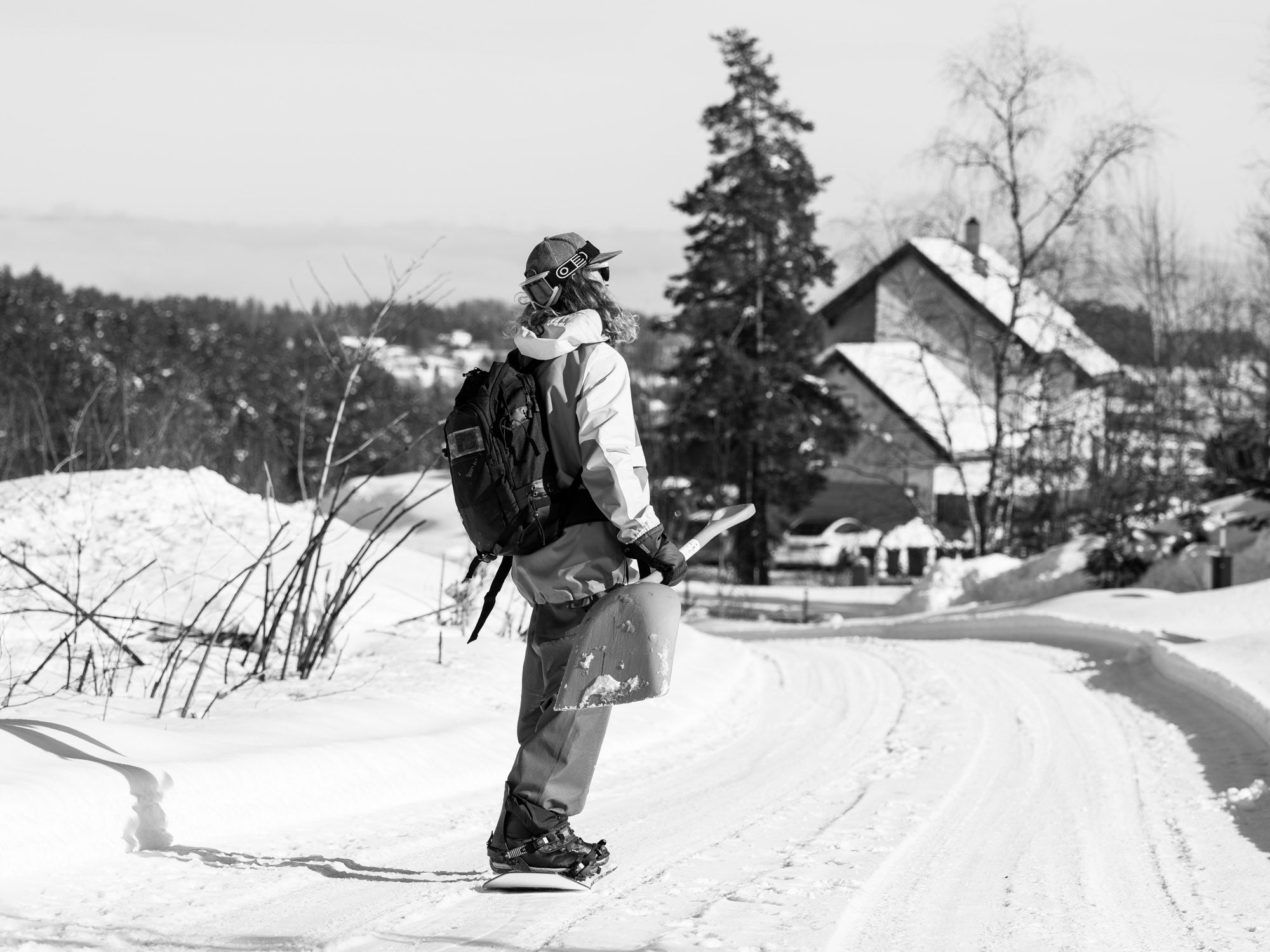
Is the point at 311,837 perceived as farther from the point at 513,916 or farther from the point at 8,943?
the point at 8,943

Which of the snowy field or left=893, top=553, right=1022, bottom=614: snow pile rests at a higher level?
left=893, top=553, right=1022, bottom=614: snow pile

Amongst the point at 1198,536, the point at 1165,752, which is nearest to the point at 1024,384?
the point at 1198,536

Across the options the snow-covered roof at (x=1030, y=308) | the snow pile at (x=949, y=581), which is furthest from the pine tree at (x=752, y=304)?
the snow pile at (x=949, y=581)

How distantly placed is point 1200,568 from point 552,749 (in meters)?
16.9

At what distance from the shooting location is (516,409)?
3.83 meters

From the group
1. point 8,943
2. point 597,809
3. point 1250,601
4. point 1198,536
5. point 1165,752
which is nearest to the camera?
point 8,943

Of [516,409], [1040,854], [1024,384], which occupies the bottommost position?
[1040,854]

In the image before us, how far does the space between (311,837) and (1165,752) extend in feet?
14.2

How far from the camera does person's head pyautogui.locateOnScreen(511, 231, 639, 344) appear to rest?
3979mm

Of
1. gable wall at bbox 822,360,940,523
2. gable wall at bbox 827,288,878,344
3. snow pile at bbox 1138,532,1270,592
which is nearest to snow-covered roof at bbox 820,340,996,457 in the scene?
gable wall at bbox 822,360,940,523

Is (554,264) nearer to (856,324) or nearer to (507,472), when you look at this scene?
(507,472)

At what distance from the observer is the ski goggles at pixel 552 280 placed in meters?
3.97

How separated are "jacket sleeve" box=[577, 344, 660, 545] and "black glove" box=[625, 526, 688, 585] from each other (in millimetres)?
28

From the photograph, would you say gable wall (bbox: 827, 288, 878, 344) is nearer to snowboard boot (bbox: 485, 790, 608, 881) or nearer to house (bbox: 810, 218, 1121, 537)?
house (bbox: 810, 218, 1121, 537)
